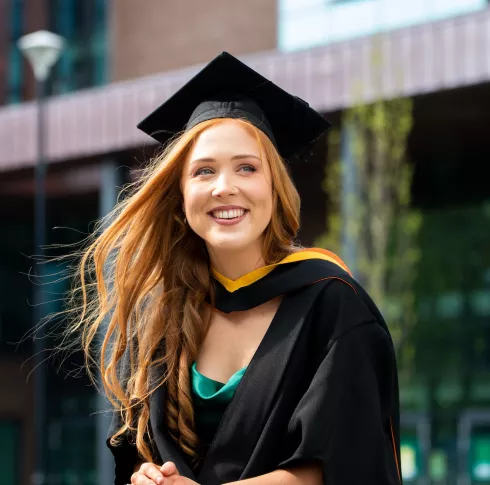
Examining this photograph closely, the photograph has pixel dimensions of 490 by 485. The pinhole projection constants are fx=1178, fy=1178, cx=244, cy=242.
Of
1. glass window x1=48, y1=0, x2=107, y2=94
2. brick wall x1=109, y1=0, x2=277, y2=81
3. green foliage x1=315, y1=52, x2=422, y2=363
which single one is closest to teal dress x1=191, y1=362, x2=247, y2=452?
green foliage x1=315, y1=52, x2=422, y2=363

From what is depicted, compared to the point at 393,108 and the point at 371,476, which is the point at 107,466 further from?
the point at 371,476

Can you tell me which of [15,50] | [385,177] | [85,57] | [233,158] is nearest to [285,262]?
[233,158]

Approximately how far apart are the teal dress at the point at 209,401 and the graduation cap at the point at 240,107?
0.60m

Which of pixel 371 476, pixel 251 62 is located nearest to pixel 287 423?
pixel 371 476

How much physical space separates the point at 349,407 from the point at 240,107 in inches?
30.9

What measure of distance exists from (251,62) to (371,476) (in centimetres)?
1514

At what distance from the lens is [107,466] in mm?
19688

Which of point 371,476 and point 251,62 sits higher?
point 251,62

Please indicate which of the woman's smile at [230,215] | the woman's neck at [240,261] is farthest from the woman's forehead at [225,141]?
the woman's neck at [240,261]

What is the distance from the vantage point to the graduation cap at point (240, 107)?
2850mm

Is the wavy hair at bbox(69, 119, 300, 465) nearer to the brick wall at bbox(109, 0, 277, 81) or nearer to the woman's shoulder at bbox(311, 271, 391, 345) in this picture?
the woman's shoulder at bbox(311, 271, 391, 345)

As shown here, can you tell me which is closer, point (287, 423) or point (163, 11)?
point (287, 423)

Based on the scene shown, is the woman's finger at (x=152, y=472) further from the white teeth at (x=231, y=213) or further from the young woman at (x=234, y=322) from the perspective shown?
the white teeth at (x=231, y=213)

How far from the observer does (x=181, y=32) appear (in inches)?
1118
